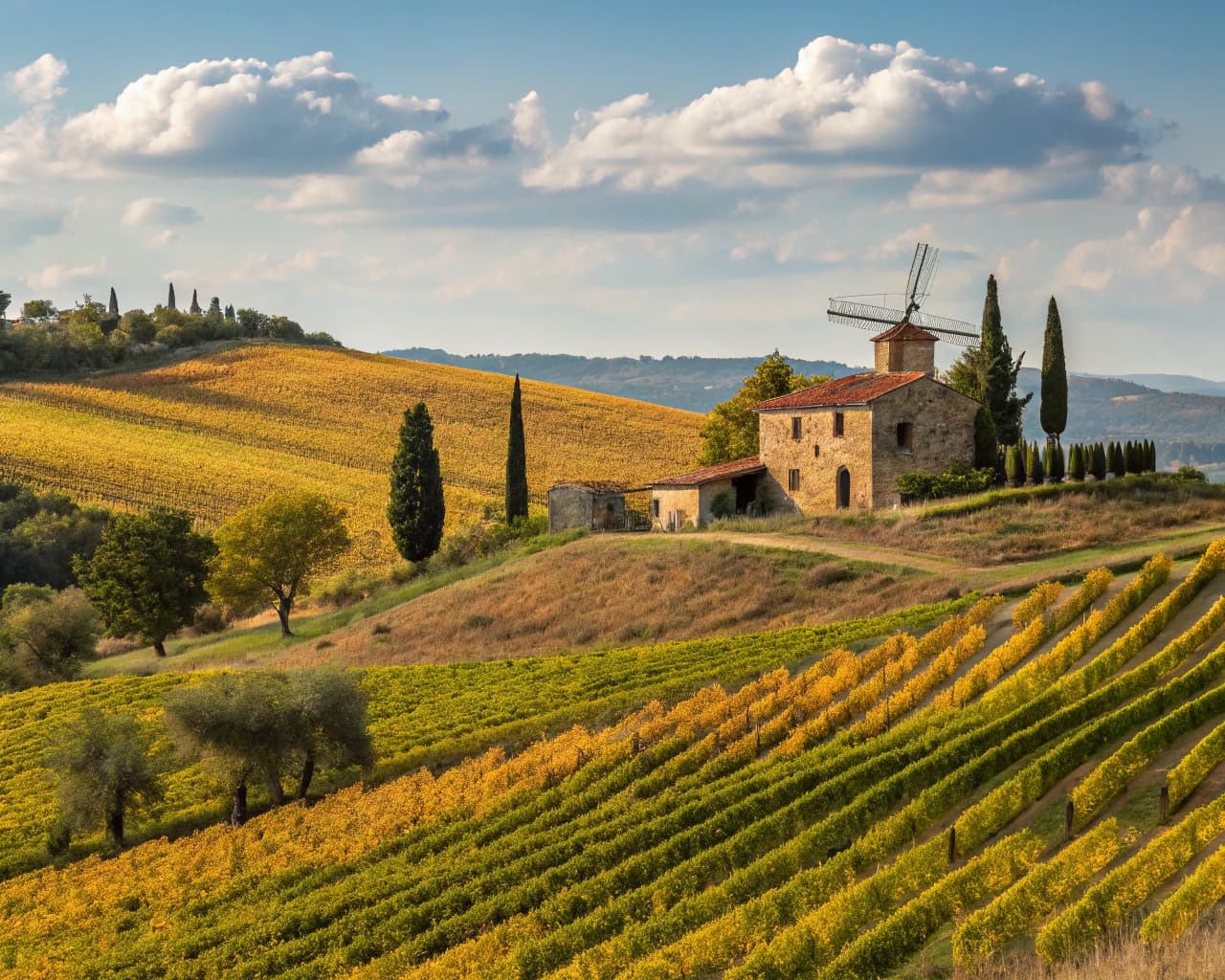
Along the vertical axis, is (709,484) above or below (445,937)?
above

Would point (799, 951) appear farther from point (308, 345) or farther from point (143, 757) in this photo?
point (308, 345)

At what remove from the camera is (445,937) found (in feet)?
77.2

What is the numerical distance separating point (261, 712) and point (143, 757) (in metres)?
3.68

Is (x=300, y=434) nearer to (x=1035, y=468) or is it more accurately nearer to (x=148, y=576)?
(x=148, y=576)

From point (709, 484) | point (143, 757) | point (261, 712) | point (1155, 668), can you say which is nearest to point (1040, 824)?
point (1155, 668)

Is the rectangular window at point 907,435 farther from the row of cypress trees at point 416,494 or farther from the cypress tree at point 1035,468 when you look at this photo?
the row of cypress trees at point 416,494

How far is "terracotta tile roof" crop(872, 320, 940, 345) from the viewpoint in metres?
63.9

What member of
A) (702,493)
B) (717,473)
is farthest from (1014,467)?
(702,493)

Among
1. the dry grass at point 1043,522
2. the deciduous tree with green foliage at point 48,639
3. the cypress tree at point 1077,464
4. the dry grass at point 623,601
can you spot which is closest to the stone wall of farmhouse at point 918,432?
the dry grass at point 1043,522

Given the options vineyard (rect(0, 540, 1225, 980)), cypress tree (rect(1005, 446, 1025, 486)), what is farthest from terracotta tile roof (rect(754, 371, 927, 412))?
vineyard (rect(0, 540, 1225, 980))

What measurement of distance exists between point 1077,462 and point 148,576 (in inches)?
1648

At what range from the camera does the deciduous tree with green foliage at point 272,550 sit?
6259cm

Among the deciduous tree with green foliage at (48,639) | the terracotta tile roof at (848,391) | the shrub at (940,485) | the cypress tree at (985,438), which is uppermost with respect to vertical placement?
the terracotta tile roof at (848,391)

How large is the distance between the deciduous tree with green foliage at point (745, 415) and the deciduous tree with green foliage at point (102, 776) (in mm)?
39665
